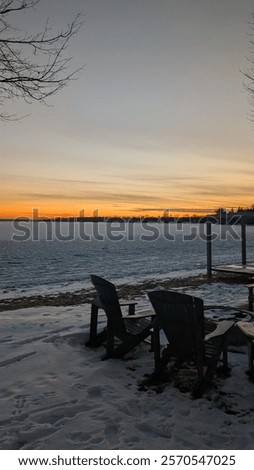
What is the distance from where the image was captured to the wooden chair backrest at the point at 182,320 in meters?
3.71

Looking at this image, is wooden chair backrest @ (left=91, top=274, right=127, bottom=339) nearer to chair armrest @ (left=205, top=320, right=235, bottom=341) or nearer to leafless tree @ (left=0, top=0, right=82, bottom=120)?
chair armrest @ (left=205, top=320, right=235, bottom=341)

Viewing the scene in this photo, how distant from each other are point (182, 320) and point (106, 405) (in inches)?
45.9

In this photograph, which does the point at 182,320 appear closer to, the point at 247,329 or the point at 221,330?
the point at 221,330

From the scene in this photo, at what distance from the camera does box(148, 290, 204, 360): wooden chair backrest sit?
3.71 meters

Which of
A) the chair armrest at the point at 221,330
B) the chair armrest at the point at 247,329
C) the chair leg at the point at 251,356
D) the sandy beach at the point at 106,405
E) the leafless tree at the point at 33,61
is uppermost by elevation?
the leafless tree at the point at 33,61

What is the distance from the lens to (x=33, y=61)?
238 inches

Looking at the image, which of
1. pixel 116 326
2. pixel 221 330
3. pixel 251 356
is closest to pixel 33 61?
pixel 116 326

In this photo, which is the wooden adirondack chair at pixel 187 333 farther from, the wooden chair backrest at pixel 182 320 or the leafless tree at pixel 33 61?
the leafless tree at pixel 33 61

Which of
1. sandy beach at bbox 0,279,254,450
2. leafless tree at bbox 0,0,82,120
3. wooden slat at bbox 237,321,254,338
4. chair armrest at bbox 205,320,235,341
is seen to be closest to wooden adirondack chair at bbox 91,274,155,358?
sandy beach at bbox 0,279,254,450

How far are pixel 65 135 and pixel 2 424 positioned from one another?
1620 centimetres

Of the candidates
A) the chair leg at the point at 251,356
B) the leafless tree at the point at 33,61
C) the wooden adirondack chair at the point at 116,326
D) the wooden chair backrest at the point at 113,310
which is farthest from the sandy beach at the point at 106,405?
the leafless tree at the point at 33,61

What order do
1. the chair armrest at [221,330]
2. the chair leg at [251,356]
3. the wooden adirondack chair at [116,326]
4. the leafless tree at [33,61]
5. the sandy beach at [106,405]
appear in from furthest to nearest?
the leafless tree at [33,61] < the wooden adirondack chair at [116,326] < the chair leg at [251,356] < the chair armrest at [221,330] < the sandy beach at [106,405]
